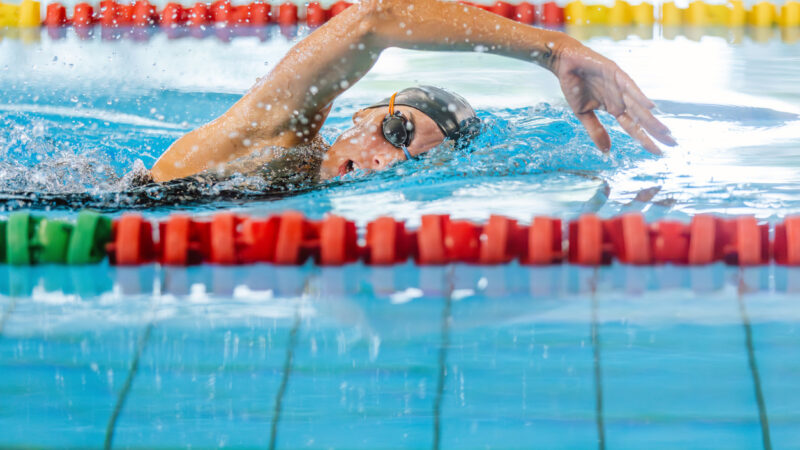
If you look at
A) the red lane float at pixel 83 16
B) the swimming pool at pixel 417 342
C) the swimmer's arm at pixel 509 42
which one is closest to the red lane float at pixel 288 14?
the red lane float at pixel 83 16

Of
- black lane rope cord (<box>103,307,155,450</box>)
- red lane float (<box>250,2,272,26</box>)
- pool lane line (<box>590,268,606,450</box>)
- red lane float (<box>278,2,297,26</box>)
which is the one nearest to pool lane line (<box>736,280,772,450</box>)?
pool lane line (<box>590,268,606,450</box>)

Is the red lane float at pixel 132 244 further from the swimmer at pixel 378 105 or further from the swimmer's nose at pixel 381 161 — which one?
the swimmer's nose at pixel 381 161

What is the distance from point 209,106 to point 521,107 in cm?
131

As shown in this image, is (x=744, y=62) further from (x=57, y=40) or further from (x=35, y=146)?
(x=57, y=40)

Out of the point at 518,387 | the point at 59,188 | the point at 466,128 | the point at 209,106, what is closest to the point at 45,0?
the point at 209,106

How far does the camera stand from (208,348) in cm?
171

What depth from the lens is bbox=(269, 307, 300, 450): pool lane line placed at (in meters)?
1.53

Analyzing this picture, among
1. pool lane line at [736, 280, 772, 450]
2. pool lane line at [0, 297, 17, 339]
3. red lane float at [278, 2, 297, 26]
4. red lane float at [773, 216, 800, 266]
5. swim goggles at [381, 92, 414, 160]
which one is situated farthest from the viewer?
red lane float at [278, 2, 297, 26]

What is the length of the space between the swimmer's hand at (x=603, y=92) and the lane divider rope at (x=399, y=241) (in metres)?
0.25

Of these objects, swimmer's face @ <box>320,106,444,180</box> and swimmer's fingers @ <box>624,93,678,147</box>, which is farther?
swimmer's face @ <box>320,106,444,180</box>

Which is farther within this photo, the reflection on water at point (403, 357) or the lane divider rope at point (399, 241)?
the lane divider rope at point (399, 241)

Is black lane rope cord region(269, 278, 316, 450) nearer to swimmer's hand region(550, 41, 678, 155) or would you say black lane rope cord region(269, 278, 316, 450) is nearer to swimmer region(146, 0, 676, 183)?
swimmer region(146, 0, 676, 183)

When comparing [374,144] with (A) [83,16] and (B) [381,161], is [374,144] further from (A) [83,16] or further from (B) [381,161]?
(A) [83,16]

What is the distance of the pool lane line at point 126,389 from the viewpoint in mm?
1528
